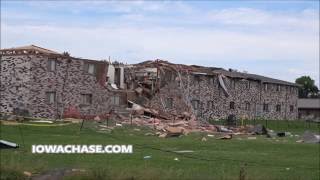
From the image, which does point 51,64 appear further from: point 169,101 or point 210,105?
point 210,105

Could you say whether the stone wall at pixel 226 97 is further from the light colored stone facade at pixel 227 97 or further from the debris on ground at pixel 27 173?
→ the debris on ground at pixel 27 173

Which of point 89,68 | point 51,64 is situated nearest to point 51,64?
point 51,64

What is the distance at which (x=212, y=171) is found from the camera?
18.8 m

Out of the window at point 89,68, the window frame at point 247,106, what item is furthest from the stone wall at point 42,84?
the window frame at point 247,106

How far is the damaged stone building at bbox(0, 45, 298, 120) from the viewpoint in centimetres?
5262

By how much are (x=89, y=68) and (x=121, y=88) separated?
18.8 feet

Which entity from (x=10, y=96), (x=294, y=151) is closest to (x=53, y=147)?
(x=294, y=151)

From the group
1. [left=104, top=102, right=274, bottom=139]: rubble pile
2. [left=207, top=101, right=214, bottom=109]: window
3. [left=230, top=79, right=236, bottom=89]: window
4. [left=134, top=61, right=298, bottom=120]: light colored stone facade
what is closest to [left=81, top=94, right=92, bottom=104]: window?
[left=104, top=102, right=274, bottom=139]: rubble pile

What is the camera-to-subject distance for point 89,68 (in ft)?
187

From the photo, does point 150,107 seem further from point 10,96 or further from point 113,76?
point 10,96

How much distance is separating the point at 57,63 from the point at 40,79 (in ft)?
7.15

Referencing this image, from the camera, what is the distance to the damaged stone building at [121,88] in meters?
52.6

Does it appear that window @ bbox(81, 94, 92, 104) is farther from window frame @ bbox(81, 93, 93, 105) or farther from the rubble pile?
the rubble pile

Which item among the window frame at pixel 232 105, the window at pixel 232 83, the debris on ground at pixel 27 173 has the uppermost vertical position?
the window at pixel 232 83
